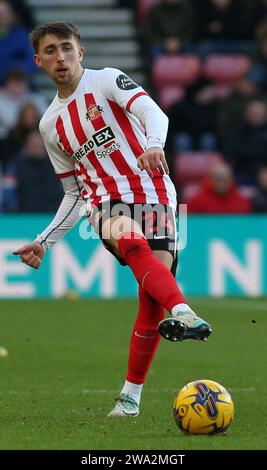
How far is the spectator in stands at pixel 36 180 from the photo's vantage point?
594 inches

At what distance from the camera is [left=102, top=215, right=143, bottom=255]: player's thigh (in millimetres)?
6215

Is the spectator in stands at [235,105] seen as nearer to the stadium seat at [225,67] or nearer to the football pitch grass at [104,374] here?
the stadium seat at [225,67]

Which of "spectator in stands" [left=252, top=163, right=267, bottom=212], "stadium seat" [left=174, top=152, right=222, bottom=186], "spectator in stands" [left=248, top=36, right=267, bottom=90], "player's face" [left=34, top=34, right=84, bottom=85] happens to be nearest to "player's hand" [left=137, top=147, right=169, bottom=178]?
"player's face" [left=34, top=34, right=84, bottom=85]

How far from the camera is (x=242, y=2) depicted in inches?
730

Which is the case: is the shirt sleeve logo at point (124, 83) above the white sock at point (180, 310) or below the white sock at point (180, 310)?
above

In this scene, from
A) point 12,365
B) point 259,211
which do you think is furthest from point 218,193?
point 12,365

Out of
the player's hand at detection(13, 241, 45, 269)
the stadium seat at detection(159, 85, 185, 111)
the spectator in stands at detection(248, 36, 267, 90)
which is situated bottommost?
the player's hand at detection(13, 241, 45, 269)

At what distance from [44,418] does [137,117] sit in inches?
65.7

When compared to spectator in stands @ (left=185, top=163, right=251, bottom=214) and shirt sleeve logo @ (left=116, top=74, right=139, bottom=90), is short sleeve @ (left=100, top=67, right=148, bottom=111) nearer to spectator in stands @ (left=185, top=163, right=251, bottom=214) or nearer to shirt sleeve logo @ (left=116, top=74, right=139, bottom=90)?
shirt sleeve logo @ (left=116, top=74, right=139, bottom=90)

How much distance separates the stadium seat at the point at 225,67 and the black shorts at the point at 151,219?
12.0 meters

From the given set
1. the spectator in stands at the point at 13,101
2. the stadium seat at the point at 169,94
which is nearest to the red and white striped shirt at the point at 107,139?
the spectator in stands at the point at 13,101

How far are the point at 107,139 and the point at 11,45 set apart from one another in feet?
36.9

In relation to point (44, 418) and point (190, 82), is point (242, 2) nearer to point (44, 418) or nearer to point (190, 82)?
point (190, 82)

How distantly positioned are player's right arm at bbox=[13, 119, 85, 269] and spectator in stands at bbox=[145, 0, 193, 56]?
11323mm
